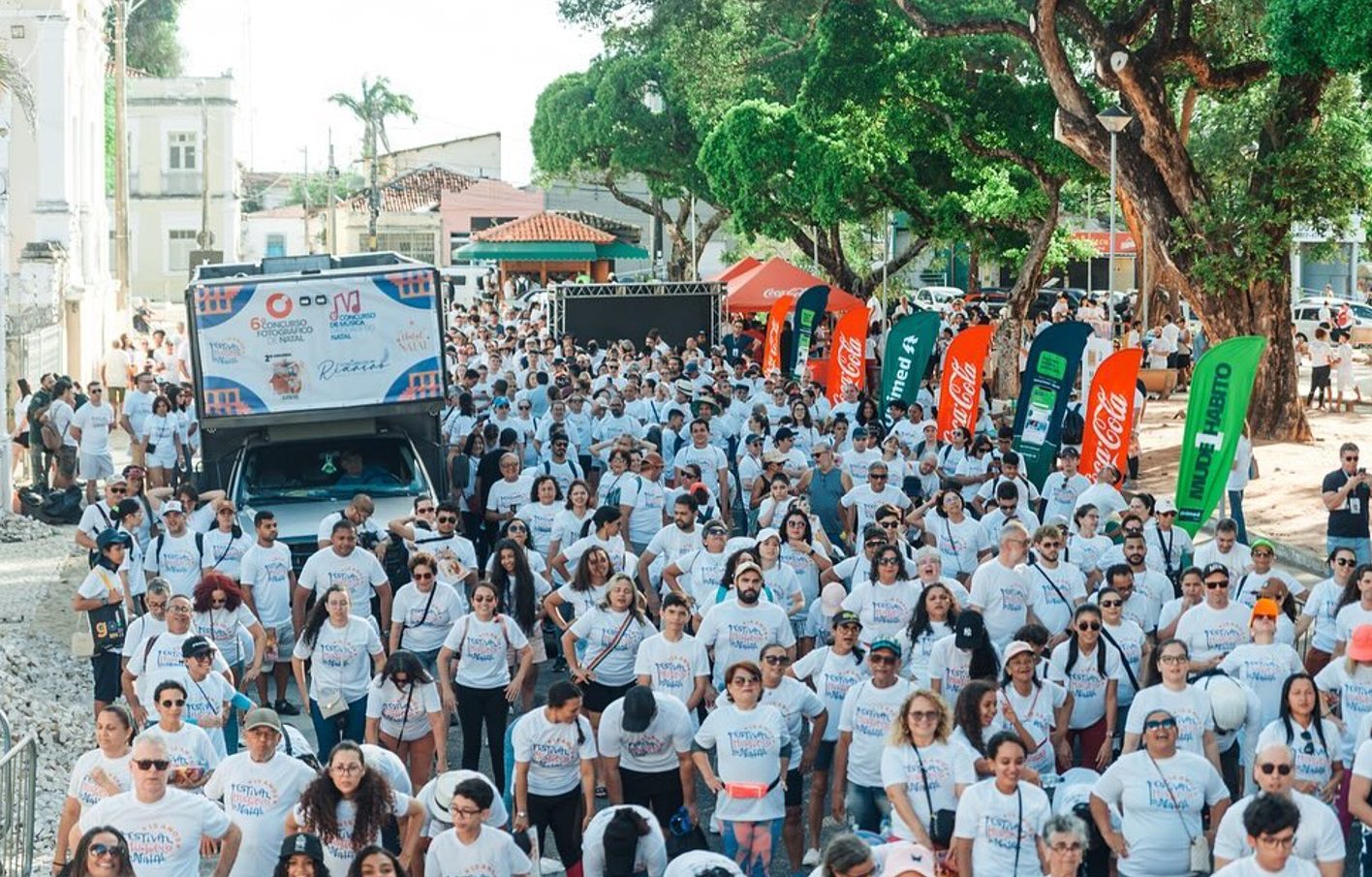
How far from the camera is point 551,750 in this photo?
9.64 meters

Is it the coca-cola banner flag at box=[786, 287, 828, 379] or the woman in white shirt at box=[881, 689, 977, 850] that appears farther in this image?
the coca-cola banner flag at box=[786, 287, 828, 379]

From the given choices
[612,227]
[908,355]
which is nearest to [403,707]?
[908,355]

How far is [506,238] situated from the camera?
61.0 meters

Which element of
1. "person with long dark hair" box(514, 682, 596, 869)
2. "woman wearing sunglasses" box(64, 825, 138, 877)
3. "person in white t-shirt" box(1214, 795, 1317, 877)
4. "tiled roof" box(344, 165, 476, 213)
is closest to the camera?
"person in white t-shirt" box(1214, 795, 1317, 877)

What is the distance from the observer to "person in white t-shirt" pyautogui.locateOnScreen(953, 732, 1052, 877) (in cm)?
827

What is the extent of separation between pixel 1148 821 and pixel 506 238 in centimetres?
5331

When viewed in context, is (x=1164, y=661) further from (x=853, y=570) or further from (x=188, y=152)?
(x=188, y=152)

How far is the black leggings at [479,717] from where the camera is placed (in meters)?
11.5

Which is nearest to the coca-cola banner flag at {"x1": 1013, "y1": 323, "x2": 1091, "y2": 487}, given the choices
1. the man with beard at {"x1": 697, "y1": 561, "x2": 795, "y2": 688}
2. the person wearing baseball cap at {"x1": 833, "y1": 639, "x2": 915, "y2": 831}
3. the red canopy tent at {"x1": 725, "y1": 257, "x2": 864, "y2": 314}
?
the man with beard at {"x1": 697, "y1": 561, "x2": 795, "y2": 688}

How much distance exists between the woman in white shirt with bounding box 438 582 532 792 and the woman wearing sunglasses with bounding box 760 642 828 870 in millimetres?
1762

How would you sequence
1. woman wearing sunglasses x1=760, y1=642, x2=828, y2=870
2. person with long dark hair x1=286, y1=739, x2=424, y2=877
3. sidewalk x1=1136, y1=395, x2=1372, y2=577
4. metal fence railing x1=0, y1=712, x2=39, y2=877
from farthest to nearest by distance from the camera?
sidewalk x1=1136, y1=395, x2=1372, y2=577 → metal fence railing x1=0, y1=712, x2=39, y2=877 → woman wearing sunglasses x1=760, y1=642, x2=828, y2=870 → person with long dark hair x1=286, y1=739, x2=424, y2=877

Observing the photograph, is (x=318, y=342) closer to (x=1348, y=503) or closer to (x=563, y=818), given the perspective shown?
(x=563, y=818)

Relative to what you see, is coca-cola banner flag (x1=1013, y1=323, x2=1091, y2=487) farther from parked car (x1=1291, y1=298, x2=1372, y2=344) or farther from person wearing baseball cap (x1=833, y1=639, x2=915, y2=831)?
parked car (x1=1291, y1=298, x2=1372, y2=344)

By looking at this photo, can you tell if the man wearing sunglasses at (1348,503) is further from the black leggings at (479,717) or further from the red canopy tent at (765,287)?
the red canopy tent at (765,287)
